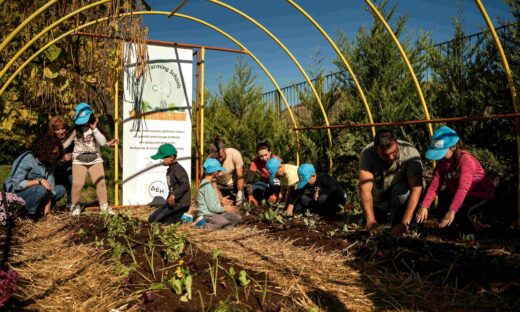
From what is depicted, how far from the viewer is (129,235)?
175 inches

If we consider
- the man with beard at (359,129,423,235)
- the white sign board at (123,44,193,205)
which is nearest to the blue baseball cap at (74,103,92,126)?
the white sign board at (123,44,193,205)

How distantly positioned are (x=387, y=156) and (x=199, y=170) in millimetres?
4577

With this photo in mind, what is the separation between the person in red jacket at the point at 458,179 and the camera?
164 inches

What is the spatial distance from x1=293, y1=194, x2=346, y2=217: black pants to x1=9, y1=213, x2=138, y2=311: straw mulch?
10.9 ft

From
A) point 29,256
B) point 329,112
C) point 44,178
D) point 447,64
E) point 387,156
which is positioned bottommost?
point 29,256

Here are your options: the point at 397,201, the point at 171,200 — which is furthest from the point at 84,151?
the point at 397,201

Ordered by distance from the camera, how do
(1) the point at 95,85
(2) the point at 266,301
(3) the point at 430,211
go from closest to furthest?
(2) the point at 266,301, (3) the point at 430,211, (1) the point at 95,85

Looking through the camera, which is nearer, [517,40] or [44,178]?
[517,40]

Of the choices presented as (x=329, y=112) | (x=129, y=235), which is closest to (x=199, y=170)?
(x=329, y=112)

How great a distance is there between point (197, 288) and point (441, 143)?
9.28 feet

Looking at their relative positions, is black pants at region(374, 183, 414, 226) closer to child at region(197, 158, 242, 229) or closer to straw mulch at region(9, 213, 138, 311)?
child at region(197, 158, 242, 229)

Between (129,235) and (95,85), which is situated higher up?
(95,85)

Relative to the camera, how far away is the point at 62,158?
21.3 feet

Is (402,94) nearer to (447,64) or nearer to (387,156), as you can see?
(447,64)
